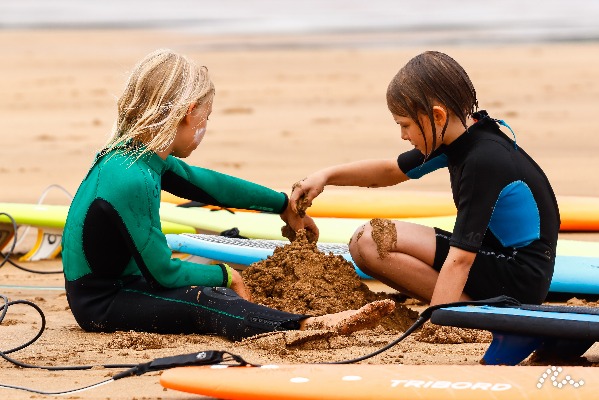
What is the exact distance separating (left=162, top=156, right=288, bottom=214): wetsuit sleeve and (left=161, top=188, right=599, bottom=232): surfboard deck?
1742mm

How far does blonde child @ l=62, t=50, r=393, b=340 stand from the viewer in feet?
13.0

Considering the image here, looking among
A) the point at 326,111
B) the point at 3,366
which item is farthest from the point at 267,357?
the point at 326,111

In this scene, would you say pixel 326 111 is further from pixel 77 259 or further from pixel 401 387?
pixel 401 387

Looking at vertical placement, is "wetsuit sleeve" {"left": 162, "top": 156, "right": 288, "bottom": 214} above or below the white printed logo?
above

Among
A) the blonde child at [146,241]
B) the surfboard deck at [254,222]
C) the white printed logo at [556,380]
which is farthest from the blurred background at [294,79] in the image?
the white printed logo at [556,380]

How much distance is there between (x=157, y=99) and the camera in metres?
4.07

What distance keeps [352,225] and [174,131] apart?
6.56 feet

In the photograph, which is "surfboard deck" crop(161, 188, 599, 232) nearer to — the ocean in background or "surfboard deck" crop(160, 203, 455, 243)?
"surfboard deck" crop(160, 203, 455, 243)

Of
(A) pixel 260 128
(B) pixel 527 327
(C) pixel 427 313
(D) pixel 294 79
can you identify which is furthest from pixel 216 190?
(D) pixel 294 79

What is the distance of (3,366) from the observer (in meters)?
3.71

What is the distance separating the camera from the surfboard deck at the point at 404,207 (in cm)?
639

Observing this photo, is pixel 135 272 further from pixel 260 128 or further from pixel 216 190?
pixel 260 128

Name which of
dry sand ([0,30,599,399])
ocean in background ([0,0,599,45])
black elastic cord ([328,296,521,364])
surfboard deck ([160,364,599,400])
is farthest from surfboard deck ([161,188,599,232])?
ocean in background ([0,0,599,45])

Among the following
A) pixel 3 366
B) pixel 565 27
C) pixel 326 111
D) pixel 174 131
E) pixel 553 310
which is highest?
pixel 565 27
